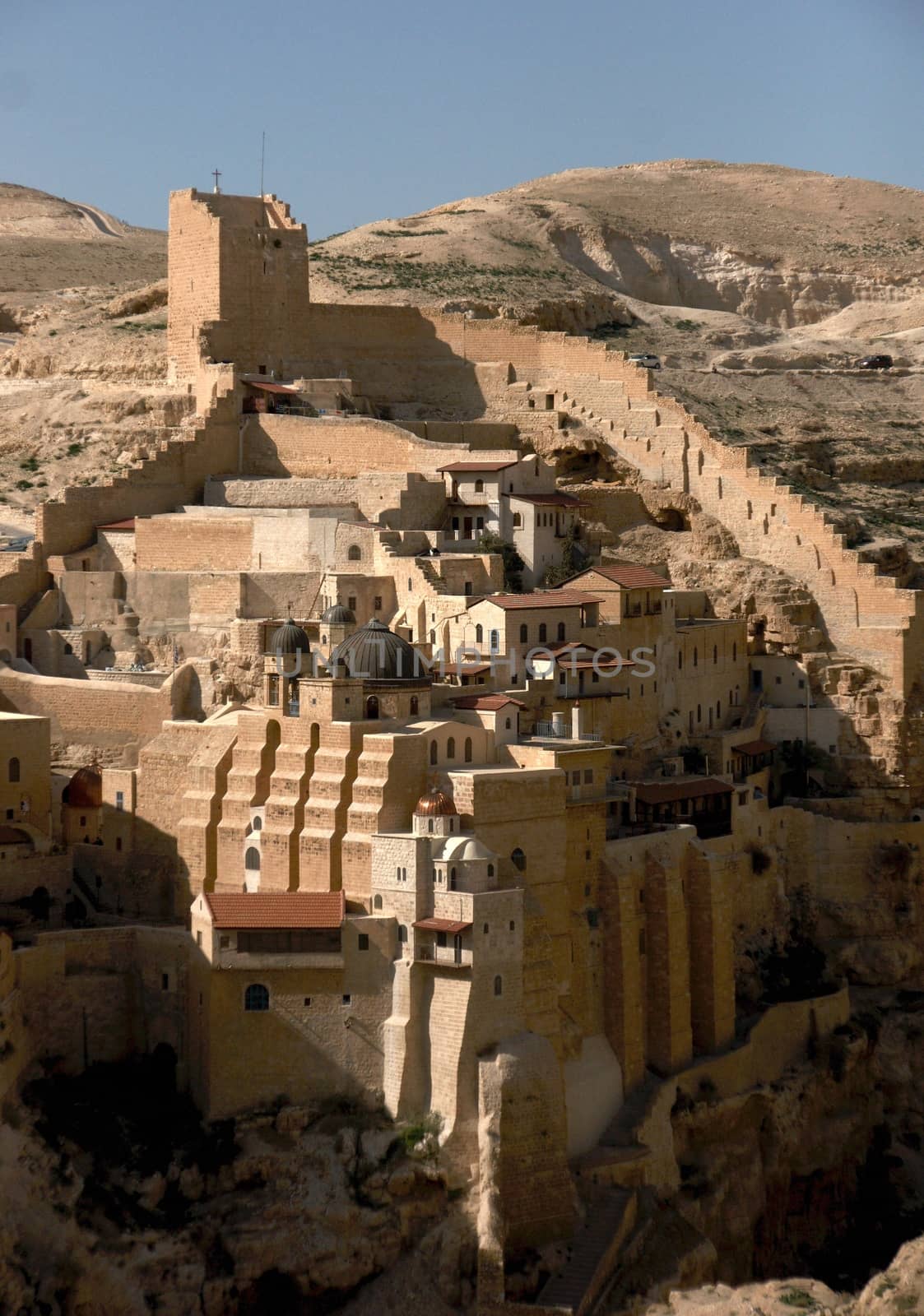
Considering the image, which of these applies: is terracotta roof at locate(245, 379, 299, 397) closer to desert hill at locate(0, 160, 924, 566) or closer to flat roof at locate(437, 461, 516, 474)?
desert hill at locate(0, 160, 924, 566)

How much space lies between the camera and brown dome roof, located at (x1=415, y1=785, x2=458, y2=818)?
4619cm

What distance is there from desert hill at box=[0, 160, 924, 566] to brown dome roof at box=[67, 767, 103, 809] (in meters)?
11.1

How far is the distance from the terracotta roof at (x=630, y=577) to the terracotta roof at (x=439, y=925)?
12.3m

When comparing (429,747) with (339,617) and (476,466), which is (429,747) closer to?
(339,617)

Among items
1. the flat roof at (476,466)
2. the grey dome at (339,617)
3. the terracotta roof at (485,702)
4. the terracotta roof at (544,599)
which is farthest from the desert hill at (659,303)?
the terracotta roof at (485,702)

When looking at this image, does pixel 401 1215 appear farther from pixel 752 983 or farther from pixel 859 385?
pixel 859 385

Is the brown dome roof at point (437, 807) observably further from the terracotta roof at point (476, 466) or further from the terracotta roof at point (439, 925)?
the terracotta roof at point (476, 466)

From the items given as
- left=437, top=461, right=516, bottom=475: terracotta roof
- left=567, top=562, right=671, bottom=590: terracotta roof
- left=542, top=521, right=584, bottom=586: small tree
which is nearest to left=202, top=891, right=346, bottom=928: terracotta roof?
left=567, top=562, right=671, bottom=590: terracotta roof

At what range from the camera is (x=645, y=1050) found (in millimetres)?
51031

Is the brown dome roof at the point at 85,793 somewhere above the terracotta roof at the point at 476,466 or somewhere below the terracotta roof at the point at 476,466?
below

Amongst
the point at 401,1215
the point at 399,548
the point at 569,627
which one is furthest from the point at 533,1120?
the point at 399,548

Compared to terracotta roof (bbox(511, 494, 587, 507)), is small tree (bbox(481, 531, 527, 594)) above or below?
below

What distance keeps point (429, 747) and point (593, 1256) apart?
10.3 metres

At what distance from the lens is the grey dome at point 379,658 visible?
49281mm
